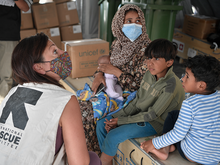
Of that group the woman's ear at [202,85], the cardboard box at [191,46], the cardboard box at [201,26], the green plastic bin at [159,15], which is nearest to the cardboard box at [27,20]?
the green plastic bin at [159,15]

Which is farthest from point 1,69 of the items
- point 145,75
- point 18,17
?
point 145,75

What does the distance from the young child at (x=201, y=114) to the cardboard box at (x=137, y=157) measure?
0.47 ft

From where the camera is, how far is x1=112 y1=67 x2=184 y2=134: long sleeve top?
150 cm

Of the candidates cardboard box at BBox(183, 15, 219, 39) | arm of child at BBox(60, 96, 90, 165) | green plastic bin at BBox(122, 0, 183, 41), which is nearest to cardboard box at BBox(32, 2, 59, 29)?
green plastic bin at BBox(122, 0, 183, 41)

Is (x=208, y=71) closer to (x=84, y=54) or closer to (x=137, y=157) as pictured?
(x=137, y=157)

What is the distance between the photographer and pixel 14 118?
104cm

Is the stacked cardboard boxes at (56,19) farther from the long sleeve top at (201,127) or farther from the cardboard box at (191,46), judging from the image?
the long sleeve top at (201,127)

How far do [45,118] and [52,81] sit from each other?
26 centimetres

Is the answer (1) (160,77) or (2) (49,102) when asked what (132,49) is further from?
(2) (49,102)

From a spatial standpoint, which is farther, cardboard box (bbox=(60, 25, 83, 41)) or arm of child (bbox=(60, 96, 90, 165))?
cardboard box (bbox=(60, 25, 83, 41))

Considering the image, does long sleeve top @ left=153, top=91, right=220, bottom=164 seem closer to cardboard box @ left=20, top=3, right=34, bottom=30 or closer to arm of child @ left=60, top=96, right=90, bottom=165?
arm of child @ left=60, top=96, right=90, bottom=165

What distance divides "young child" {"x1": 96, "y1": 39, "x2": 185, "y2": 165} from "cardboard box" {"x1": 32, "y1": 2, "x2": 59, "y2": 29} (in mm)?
3337

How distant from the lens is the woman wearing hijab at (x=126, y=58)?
6.12 feet

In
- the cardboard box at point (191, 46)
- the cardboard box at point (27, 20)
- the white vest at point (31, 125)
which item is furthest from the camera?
the cardboard box at point (27, 20)
